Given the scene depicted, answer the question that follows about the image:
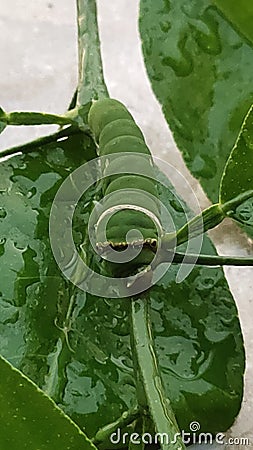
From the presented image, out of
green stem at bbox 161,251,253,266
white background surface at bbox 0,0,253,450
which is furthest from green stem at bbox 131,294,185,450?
white background surface at bbox 0,0,253,450

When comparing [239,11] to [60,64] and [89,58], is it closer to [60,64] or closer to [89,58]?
[89,58]

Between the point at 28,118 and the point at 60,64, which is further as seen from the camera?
the point at 60,64

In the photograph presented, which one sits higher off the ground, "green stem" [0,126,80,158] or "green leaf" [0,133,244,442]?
"green stem" [0,126,80,158]

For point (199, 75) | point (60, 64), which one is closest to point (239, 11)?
point (199, 75)

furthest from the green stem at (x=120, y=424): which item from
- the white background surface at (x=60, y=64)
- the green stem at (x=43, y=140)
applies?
the white background surface at (x=60, y=64)

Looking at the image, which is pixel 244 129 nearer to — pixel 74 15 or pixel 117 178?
pixel 117 178

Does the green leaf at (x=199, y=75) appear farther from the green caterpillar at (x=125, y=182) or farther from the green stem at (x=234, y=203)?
the green stem at (x=234, y=203)

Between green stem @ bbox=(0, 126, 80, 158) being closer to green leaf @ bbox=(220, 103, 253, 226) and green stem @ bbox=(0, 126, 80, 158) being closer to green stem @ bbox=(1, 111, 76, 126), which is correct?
green stem @ bbox=(1, 111, 76, 126)
